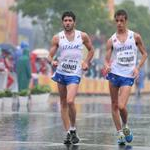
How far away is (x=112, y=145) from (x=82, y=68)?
3.86 ft

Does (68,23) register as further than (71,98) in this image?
Yes

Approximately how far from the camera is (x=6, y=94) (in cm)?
2212

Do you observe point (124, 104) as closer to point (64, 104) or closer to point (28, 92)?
point (64, 104)

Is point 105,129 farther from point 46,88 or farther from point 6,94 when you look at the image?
point 46,88

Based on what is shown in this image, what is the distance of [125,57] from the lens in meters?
10.8

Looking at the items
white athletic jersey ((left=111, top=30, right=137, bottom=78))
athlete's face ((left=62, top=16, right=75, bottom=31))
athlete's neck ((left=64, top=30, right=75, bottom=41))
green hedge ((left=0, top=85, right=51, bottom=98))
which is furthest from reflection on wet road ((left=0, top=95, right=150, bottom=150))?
green hedge ((left=0, top=85, right=51, bottom=98))

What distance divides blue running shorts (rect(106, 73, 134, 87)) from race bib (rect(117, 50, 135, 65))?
8.1 inches

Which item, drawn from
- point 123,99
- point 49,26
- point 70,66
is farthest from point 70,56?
point 49,26

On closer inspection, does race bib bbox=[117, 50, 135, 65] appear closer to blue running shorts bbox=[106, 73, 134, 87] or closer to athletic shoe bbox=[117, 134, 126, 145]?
blue running shorts bbox=[106, 73, 134, 87]

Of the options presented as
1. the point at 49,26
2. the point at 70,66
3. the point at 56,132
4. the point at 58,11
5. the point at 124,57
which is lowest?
the point at 56,132

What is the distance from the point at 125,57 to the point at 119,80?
33cm

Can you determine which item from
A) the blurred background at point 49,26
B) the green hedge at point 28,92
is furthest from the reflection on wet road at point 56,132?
the blurred background at point 49,26

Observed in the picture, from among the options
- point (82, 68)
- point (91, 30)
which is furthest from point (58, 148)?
point (91, 30)

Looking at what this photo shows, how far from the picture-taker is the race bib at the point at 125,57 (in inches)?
425
